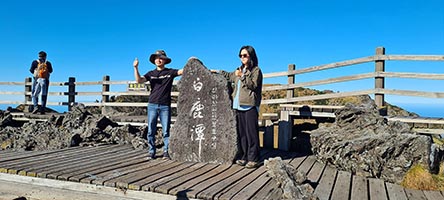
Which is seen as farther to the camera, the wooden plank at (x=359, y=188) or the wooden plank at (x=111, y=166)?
the wooden plank at (x=111, y=166)

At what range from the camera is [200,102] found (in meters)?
6.16

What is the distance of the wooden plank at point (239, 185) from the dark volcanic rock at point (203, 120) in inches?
26.9

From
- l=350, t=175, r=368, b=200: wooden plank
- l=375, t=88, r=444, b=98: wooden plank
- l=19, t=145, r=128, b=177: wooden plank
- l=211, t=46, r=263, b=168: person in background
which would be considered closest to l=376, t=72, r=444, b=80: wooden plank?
l=375, t=88, r=444, b=98: wooden plank

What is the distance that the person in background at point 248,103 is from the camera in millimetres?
5570

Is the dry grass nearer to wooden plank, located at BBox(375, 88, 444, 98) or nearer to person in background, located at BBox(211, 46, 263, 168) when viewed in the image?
wooden plank, located at BBox(375, 88, 444, 98)

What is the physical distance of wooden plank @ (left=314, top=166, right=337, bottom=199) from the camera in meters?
4.21

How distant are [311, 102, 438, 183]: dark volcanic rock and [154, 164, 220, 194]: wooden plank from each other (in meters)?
2.00

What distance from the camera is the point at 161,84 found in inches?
242

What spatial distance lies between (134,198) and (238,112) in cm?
242

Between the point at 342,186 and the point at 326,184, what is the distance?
220 mm

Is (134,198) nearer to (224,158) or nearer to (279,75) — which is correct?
(224,158)

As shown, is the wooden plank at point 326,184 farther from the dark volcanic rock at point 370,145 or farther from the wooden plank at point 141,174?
the wooden plank at point 141,174

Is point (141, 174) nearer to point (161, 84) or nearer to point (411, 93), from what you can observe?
point (161, 84)

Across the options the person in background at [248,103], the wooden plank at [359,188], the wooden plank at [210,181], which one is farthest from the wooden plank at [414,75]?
the wooden plank at [210,181]
